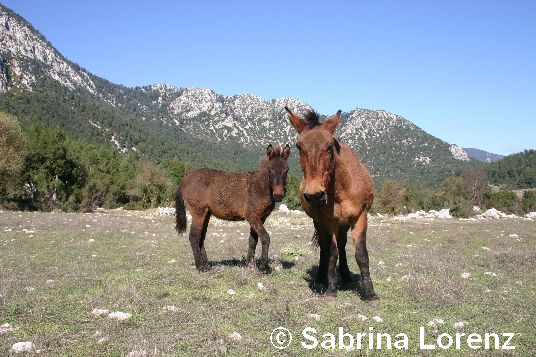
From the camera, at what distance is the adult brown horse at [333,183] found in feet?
20.1

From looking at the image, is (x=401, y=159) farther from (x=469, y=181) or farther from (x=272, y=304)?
(x=272, y=304)

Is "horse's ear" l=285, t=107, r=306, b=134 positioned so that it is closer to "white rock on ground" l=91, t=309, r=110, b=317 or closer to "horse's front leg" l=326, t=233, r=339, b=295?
"horse's front leg" l=326, t=233, r=339, b=295

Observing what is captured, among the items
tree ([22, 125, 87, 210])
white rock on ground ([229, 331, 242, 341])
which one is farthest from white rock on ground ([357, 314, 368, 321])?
tree ([22, 125, 87, 210])

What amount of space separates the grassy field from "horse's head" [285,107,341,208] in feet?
Result: 6.21

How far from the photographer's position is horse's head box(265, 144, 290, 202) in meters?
9.30

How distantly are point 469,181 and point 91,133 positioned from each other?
119926 millimetres

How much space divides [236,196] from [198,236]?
142cm

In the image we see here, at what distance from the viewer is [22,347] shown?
452cm

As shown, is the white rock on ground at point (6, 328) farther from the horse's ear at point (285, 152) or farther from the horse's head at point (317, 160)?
the horse's ear at point (285, 152)

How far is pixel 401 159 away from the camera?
7303 inches

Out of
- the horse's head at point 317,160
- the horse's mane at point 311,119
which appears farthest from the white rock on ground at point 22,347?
the horse's mane at point 311,119

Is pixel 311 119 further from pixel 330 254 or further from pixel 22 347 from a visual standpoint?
pixel 22 347

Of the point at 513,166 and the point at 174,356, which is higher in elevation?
the point at 513,166

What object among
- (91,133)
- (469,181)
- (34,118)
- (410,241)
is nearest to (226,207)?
(410,241)
